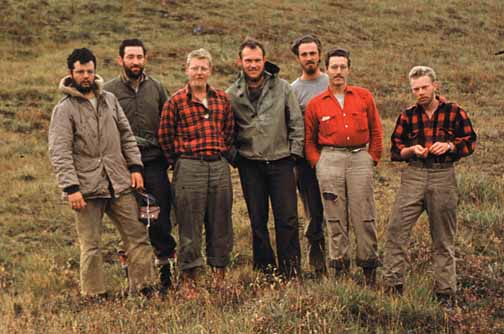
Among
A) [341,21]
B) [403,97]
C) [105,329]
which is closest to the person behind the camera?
[105,329]

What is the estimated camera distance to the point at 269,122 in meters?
6.39

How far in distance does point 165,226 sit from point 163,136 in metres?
1.11

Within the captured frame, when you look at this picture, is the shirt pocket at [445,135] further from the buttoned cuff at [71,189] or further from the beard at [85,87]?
the buttoned cuff at [71,189]

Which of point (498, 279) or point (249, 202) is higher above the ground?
point (249, 202)

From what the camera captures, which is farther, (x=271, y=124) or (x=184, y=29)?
Answer: (x=184, y=29)

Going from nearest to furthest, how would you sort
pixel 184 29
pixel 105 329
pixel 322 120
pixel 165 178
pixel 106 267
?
pixel 105 329
pixel 322 120
pixel 165 178
pixel 106 267
pixel 184 29

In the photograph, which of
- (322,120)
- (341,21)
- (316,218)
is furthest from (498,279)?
(341,21)

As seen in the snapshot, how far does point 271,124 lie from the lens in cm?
639

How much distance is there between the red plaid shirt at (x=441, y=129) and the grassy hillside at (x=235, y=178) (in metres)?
1.31

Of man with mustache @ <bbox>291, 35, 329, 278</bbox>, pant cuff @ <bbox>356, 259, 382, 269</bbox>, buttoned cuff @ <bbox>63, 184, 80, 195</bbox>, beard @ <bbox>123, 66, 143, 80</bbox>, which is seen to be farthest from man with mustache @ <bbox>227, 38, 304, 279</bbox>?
buttoned cuff @ <bbox>63, 184, 80, 195</bbox>

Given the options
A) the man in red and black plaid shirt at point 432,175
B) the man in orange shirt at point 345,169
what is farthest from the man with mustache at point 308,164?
the man in red and black plaid shirt at point 432,175

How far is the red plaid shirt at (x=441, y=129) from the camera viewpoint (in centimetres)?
589

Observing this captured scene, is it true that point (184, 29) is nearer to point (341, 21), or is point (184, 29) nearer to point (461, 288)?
point (341, 21)

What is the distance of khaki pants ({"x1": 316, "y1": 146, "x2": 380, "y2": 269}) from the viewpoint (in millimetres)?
6152
